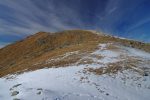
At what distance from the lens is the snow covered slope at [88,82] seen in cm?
1995

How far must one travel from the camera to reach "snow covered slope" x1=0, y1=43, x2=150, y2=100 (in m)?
20.0

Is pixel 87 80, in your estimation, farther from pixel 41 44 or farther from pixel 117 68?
pixel 41 44

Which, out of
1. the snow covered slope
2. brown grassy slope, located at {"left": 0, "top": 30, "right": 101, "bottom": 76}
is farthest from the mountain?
brown grassy slope, located at {"left": 0, "top": 30, "right": 101, "bottom": 76}

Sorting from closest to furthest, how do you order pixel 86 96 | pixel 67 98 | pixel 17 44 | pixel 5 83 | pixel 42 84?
pixel 67 98 → pixel 86 96 → pixel 42 84 → pixel 5 83 → pixel 17 44

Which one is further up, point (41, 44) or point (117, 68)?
point (41, 44)

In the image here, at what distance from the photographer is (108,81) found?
25328mm

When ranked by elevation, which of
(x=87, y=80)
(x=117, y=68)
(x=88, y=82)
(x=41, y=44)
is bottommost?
(x=88, y=82)

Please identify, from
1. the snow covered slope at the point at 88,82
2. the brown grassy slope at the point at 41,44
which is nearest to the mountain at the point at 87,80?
the snow covered slope at the point at 88,82

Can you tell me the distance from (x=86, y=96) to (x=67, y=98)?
85.1 inches

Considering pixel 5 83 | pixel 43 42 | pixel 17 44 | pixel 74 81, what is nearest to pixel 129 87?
pixel 74 81

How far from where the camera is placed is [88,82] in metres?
24.4

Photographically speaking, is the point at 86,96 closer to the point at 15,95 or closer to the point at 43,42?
the point at 15,95

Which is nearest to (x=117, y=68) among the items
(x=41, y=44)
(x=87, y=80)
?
(x=87, y=80)

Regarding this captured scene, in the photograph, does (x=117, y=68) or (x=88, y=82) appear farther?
(x=117, y=68)
